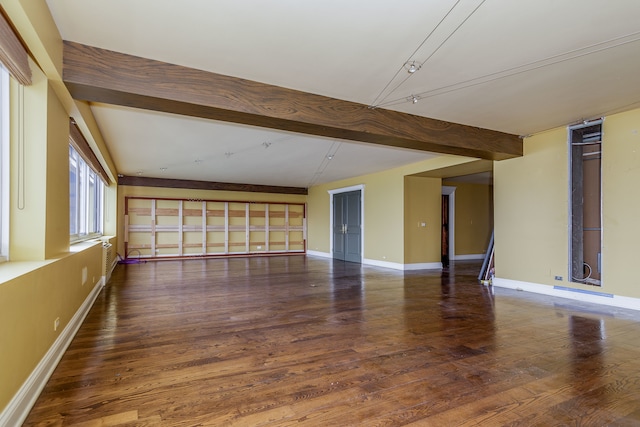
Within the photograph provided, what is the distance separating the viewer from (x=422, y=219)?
783 centimetres

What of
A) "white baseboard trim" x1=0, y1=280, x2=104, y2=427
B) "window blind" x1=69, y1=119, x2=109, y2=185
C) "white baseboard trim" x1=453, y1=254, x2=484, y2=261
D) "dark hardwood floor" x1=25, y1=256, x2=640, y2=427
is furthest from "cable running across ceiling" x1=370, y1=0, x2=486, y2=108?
"white baseboard trim" x1=453, y1=254, x2=484, y2=261

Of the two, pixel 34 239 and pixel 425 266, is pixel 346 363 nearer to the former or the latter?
pixel 34 239

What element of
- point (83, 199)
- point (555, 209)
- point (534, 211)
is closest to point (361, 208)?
point (534, 211)

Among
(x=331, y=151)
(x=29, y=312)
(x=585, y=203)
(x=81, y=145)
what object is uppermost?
(x=331, y=151)

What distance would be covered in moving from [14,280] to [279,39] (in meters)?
2.29

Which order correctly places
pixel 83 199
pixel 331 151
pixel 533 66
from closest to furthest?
pixel 533 66 → pixel 83 199 → pixel 331 151

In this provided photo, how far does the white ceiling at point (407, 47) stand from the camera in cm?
220

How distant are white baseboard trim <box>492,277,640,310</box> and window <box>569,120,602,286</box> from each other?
0.16m

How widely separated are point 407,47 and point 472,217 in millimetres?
8312

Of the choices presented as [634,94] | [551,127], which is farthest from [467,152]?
[634,94]

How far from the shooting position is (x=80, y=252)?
3.45 metres

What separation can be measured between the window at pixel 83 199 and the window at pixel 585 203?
660 cm

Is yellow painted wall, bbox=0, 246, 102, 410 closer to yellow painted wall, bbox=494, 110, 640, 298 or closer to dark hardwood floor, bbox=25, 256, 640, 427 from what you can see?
dark hardwood floor, bbox=25, 256, 640, 427

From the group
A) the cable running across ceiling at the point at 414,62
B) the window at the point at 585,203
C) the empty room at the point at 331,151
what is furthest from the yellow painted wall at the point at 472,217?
the cable running across ceiling at the point at 414,62
